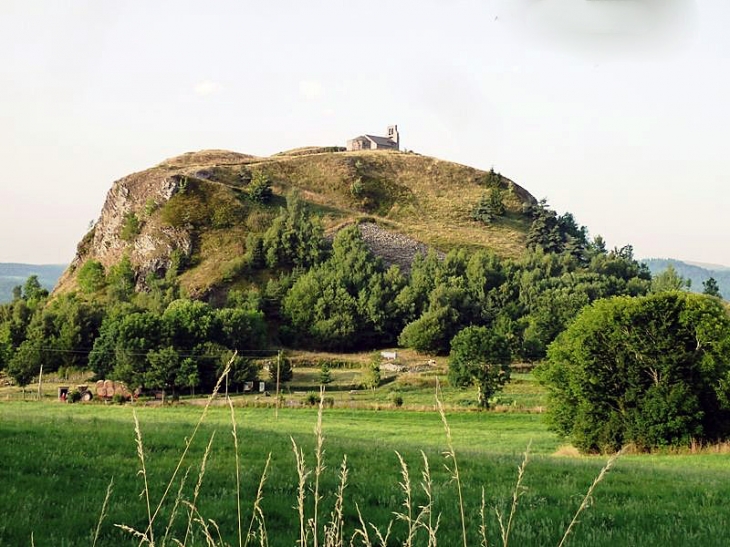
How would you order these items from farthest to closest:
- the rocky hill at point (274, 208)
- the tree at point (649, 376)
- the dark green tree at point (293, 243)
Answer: the rocky hill at point (274, 208), the dark green tree at point (293, 243), the tree at point (649, 376)

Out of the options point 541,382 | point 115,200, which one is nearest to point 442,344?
point 541,382

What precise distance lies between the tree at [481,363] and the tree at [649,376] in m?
28.3

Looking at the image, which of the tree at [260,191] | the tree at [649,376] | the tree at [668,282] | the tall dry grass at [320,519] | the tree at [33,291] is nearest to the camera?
the tall dry grass at [320,519]

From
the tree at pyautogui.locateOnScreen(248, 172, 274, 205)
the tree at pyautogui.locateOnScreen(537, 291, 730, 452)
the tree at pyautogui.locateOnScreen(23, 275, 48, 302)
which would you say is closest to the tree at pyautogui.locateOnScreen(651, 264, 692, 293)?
the tree at pyautogui.locateOnScreen(248, 172, 274, 205)

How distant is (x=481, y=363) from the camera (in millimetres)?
68188

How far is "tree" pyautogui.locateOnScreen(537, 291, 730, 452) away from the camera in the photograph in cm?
3516

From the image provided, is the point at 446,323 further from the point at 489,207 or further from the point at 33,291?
the point at 33,291

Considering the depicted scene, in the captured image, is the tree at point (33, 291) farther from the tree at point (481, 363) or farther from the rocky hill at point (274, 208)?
the tree at point (481, 363)

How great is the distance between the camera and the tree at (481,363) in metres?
67.1

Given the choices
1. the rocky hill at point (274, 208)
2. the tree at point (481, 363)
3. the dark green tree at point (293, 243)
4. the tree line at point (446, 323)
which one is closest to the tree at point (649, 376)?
the tree line at point (446, 323)

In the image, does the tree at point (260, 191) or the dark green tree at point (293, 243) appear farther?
the tree at point (260, 191)

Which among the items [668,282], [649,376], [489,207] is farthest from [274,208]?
[649,376]

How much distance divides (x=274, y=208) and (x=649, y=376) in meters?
115

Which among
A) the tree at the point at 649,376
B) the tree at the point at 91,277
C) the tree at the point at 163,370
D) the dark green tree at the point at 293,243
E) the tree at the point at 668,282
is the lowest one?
the tree at the point at 163,370
